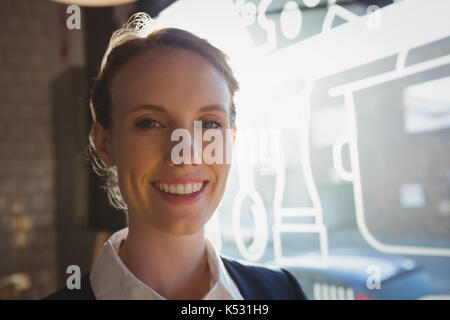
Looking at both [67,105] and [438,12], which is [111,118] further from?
[67,105]

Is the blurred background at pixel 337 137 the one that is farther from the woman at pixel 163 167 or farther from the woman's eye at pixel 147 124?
the woman's eye at pixel 147 124

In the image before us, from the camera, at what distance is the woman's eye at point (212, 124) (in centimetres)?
88

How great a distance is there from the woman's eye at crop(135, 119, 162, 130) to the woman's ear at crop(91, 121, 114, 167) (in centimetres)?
10

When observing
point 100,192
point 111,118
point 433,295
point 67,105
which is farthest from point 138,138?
point 67,105

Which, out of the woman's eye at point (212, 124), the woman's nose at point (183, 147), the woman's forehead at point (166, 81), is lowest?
the woman's nose at point (183, 147)

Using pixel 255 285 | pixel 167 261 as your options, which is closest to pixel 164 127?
pixel 167 261

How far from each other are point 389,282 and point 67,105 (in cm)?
174

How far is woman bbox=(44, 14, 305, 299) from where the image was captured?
2.83 feet

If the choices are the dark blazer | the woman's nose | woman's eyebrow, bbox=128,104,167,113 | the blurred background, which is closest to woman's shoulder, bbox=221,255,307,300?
the dark blazer

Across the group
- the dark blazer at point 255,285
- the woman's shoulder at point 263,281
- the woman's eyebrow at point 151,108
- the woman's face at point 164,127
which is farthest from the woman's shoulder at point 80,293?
the woman's eyebrow at point 151,108

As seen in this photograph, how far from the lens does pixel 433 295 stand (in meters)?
0.92

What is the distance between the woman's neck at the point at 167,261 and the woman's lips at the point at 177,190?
0.30 feet

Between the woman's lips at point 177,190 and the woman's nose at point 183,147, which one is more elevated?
the woman's nose at point 183,147

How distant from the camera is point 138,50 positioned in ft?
2.90
